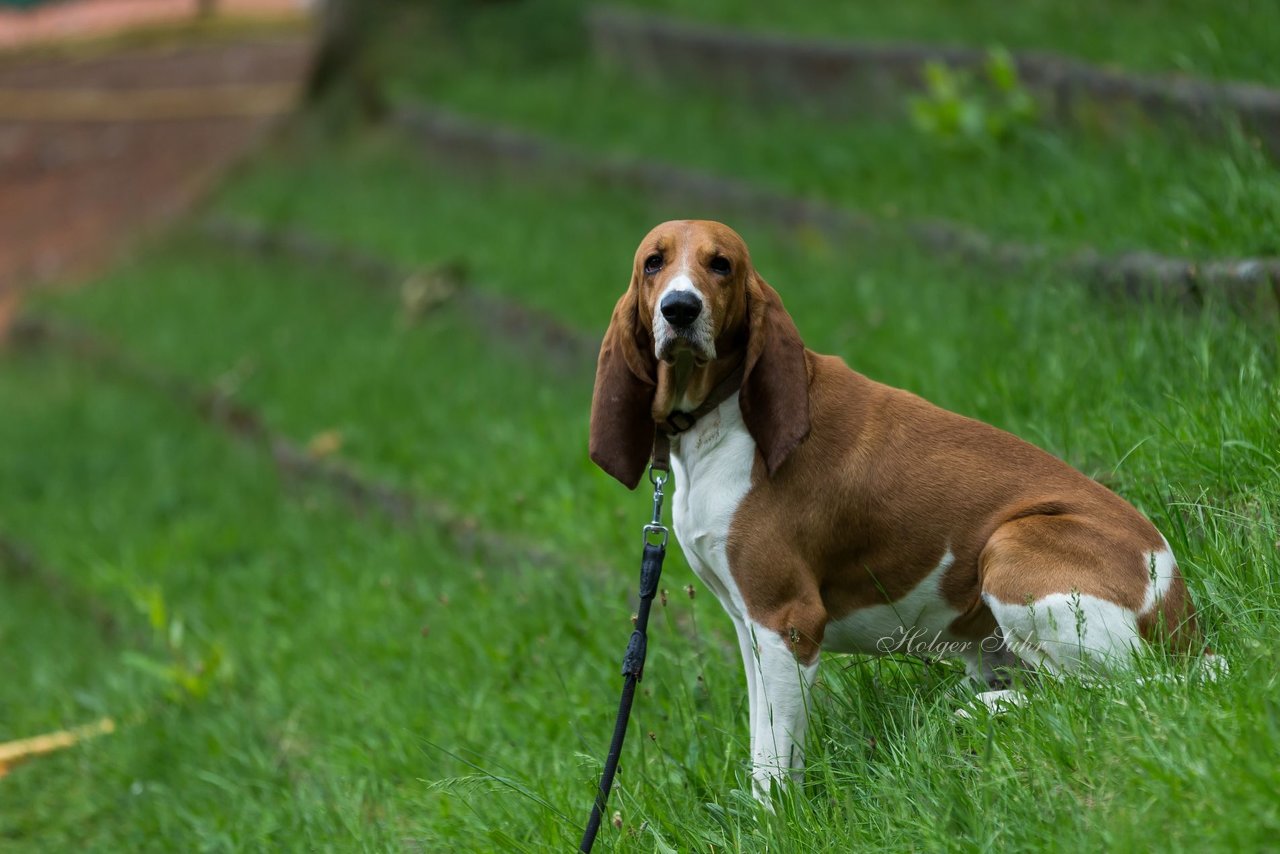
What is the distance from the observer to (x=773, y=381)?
3213mm

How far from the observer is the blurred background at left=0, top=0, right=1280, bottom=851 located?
3.37 metres

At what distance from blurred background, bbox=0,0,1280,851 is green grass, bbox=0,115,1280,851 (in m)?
0.02

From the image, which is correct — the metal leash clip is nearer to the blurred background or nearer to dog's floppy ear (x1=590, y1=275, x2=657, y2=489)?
dog's floppy ear (x1=590, y1=275, x2=657, y2=489)

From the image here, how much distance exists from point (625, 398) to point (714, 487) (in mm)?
284

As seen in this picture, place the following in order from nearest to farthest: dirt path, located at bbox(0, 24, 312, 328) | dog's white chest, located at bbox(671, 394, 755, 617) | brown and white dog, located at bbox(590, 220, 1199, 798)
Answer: brown and white dog, located at bbox(590, 220, 1199, 798) → dog's white chest, located at bbox(671, 394, 755, 617) → dirt path, located at bbox(0, 24, 312, 328)

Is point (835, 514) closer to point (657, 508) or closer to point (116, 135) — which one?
point (657, 508)

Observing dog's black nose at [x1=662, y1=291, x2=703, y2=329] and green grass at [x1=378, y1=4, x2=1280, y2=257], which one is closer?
dog's black nose at [x1=662, y1=291, x2=703, y2=329]

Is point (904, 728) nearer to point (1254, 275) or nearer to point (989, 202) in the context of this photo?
point (1254, 275)

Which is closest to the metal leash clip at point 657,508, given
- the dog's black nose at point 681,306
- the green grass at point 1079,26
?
the dog's black nose at point 681,306

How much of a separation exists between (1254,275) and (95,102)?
14.1 m

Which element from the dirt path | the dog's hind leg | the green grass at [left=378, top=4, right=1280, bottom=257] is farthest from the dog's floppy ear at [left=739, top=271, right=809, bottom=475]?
the dirt path

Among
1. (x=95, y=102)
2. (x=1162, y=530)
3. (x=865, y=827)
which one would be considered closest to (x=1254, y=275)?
(x=1162, y=530)

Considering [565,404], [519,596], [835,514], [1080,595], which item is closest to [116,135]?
[565,404]

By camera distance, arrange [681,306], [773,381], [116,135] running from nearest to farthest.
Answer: [681,306]
[773,381]
[116,135]
